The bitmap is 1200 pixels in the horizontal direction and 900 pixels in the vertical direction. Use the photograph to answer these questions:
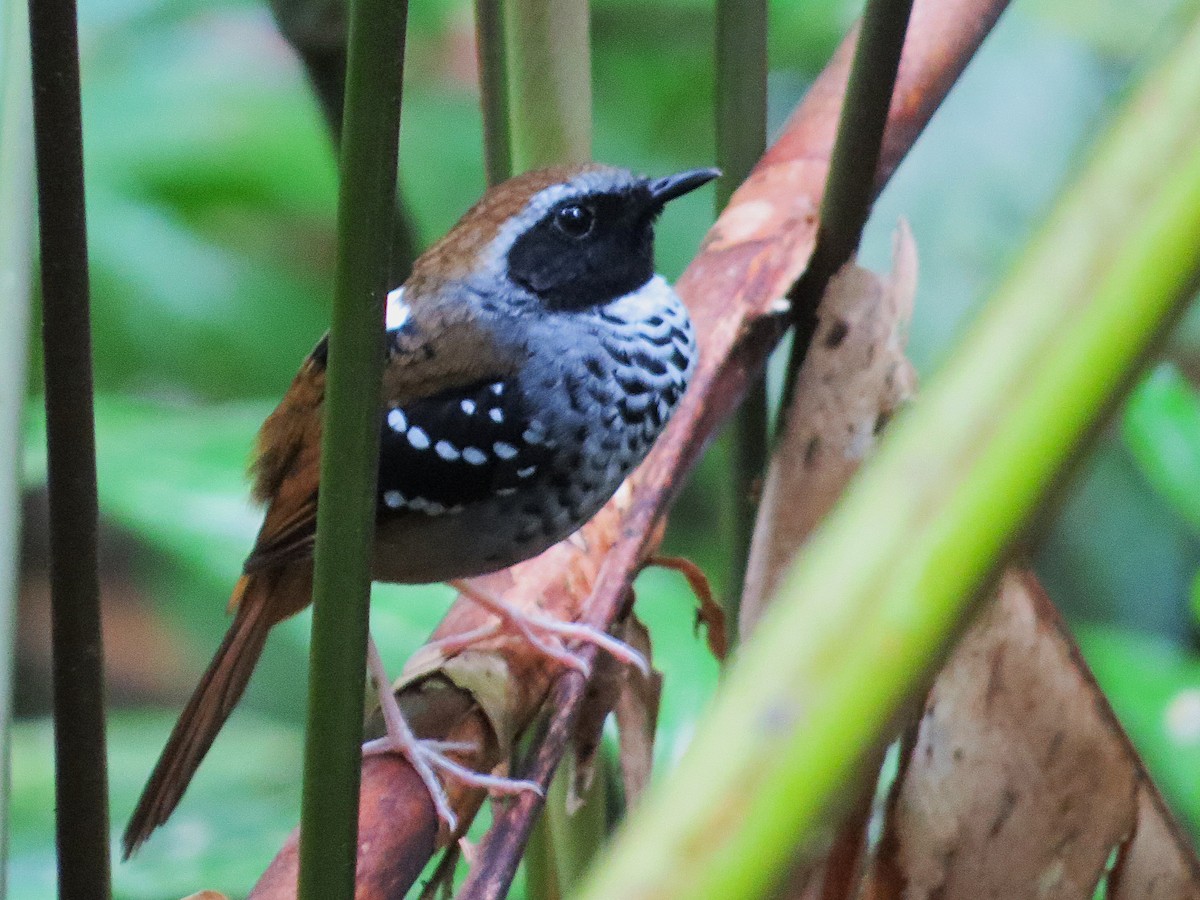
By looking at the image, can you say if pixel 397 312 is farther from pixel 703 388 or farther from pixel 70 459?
pixel 70 459

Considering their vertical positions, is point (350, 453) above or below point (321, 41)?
below

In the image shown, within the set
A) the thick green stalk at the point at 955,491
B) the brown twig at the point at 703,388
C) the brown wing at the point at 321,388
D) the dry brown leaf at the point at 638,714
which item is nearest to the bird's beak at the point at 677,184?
the brown twig at the point at 703,388

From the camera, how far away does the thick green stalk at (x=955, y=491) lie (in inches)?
11.8

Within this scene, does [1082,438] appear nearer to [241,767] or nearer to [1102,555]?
[241,767]

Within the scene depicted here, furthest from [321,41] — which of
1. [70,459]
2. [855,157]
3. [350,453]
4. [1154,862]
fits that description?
[1154,862]

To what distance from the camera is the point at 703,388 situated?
52.8 inches

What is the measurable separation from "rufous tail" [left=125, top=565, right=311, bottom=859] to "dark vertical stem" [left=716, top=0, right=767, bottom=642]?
1.49 ft

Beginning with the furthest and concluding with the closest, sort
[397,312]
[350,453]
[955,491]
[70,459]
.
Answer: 1. [397,312]
2. [70,459]
3. [350,453]
4. [955,491]

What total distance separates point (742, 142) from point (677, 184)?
0.13 meters

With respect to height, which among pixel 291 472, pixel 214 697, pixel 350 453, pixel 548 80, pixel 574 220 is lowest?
pixel 214 697

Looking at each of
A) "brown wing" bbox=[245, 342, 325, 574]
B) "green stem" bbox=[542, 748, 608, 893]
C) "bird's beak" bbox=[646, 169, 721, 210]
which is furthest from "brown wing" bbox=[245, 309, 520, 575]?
"green stem" bbox=[542, 748, 608, 893]

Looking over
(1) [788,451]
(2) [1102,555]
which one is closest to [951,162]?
(2) [1102,555]

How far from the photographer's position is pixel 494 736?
1172 millimetres

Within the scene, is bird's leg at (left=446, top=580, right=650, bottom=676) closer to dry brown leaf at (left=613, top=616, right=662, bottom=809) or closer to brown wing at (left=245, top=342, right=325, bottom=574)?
dry brown leaf at (left=613, top=616, right=662, bottom=809)
